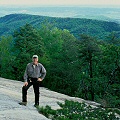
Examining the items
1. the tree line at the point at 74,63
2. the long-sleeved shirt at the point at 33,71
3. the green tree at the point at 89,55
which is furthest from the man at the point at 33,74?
the green tree at the point at 89,55

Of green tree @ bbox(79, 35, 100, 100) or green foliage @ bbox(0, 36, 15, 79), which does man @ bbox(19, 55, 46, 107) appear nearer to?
green tree @ bbox(79, 35, 100, 100)

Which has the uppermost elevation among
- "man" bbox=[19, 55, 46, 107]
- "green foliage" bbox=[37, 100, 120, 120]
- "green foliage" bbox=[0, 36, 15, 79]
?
"man" bbox=[19, 55, 46, 107]

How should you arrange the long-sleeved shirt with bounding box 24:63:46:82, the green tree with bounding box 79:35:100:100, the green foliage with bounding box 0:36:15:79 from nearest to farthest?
the long-sleeved shirt with bounding box 24:63:46:82 < the green tree with bounding box 79:35:100:100 < the green foliage with bounding box 0:36:15:79

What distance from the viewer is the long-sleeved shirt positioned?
45.1 feet

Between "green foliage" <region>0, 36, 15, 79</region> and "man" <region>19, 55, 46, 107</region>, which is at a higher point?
"man" <region>19, 55, 46, 107</region>

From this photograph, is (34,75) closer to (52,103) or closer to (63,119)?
(63,119)

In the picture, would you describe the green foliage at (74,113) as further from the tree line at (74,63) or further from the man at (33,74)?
the tree line at (74,63)

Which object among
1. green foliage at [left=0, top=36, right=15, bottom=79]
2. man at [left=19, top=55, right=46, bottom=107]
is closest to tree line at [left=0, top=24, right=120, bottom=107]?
green foliage at [left=0, top=36, right=15, bottom=79]

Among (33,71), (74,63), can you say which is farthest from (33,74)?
(74,63)

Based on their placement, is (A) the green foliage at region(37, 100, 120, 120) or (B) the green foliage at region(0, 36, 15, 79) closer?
(A) the green foliage at region(37, 100, 120, 120)

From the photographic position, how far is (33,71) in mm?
13812

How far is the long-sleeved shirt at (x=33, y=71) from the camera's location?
13.8m

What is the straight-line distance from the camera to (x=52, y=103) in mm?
18172

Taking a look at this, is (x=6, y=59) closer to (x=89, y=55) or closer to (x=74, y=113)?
(x=89, y=55)
